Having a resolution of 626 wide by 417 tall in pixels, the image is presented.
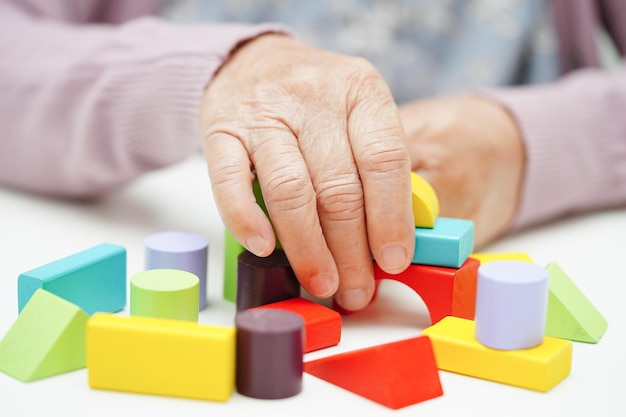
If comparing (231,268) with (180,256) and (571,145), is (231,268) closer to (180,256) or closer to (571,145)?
(180,256)

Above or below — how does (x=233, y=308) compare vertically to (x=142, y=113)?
below

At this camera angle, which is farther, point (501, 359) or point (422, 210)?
point (422, 210)

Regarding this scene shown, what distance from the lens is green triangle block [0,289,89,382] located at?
0.61 m

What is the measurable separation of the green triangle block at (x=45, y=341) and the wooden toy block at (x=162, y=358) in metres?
0.04

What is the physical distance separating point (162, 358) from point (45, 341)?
0.33 feet

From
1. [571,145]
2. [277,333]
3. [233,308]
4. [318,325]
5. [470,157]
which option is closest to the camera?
[277,333]

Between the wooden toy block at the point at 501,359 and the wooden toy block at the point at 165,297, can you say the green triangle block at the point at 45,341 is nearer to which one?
the wooden toy block at the point at 165,297

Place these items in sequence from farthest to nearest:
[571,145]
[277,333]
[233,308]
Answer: [571,145] < [233,308] < [277,333]

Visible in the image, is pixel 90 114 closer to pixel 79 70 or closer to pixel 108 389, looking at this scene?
pixel 79 70

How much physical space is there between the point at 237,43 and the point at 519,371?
1.85 ft

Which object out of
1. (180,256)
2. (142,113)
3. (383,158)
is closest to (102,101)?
(142,113)

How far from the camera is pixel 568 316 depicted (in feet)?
2.33

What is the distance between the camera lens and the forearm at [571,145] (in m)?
Result: 1.11

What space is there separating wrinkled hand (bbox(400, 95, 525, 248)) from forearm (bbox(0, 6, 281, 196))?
246 millimetres
